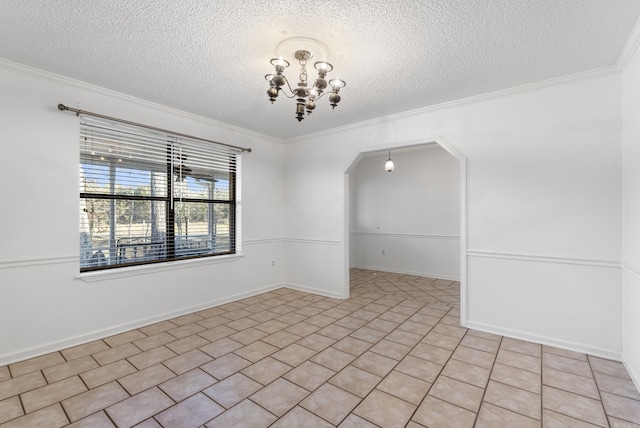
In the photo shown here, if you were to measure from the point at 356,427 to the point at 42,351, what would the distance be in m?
2.95

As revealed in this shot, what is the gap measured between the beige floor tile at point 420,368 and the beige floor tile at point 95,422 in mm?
2116

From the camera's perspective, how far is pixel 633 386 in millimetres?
2281

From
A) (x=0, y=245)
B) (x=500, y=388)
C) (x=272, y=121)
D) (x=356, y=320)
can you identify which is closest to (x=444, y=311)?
(x=356, y=320)

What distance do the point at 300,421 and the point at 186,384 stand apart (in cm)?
100

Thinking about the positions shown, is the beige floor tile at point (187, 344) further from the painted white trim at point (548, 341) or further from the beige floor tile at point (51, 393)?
the painted white trim at point (548, 341)

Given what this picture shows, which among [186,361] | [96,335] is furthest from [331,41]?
[96,335]

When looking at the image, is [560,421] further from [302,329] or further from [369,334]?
[302,329]

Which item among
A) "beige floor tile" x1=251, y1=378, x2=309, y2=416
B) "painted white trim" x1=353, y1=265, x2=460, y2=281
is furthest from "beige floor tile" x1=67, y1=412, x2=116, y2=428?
"painted white trim" x1=353, y1=265, x2=460, y2=281

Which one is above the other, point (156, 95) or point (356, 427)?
point (156, 95)

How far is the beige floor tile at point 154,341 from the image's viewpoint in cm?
298

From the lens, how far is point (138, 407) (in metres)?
2.04

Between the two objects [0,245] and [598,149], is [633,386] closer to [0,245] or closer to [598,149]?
[598,149]

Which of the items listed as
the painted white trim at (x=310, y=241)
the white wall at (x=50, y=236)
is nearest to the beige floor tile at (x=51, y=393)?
the white wall at (x=50, y=236)

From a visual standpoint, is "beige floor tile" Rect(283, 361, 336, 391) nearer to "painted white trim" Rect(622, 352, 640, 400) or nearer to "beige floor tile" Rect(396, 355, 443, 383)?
"beige floor tile" Rect(396, 355, 443, 383)
